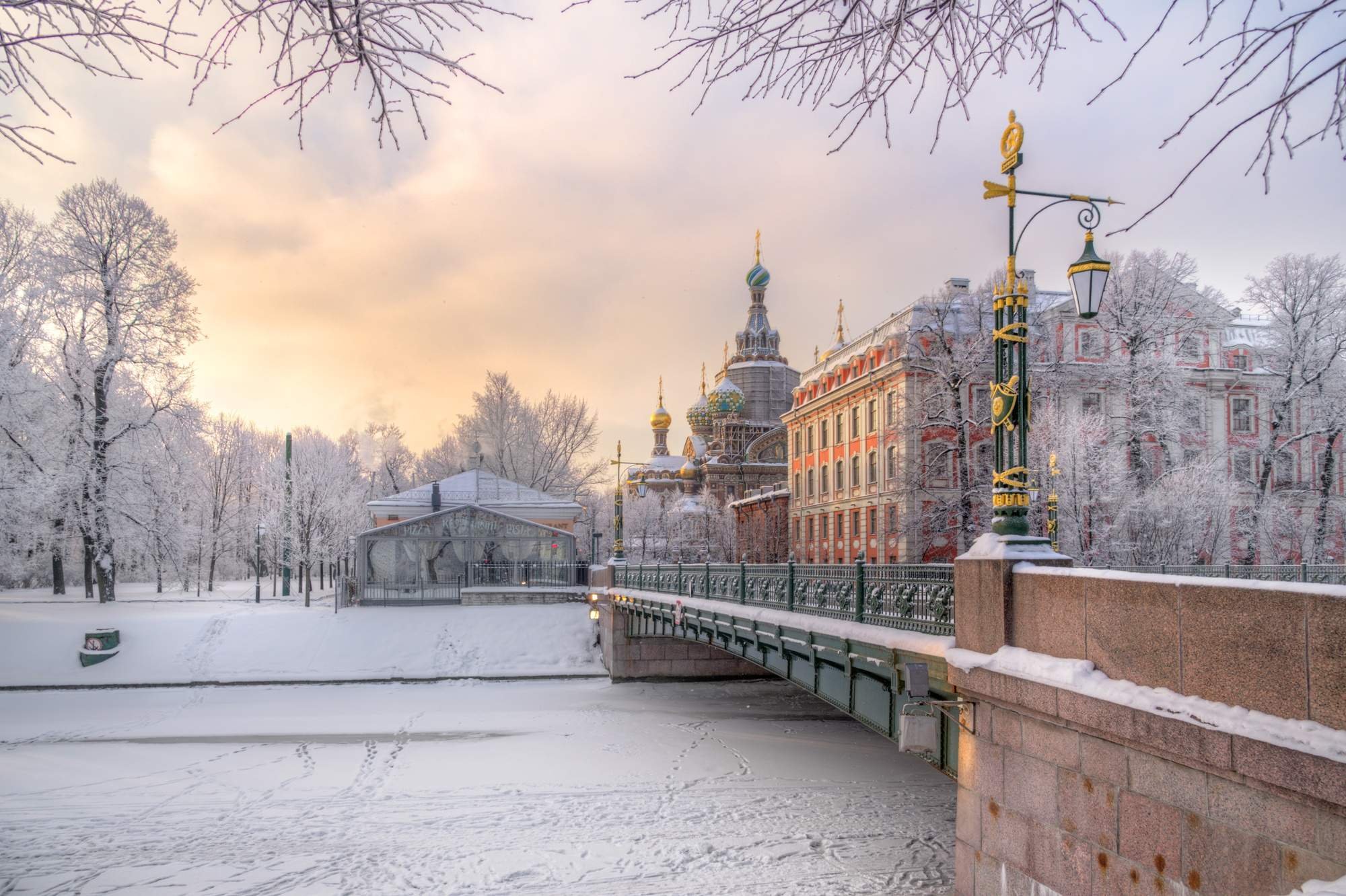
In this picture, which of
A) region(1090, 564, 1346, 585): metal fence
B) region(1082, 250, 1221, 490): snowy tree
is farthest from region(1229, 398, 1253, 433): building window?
region(1090, 564, 1346, 585): metal fence

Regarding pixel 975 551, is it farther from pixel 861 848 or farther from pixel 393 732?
pixel 393 732

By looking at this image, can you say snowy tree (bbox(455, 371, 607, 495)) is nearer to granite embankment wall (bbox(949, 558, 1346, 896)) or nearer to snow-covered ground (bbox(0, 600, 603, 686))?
snow-covered ground (bbox(0, 600, 603, 686))

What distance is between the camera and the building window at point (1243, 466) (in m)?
35.6

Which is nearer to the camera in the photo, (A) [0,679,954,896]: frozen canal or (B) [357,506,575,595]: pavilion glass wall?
(A) [0,679,954,896]: frozen canal

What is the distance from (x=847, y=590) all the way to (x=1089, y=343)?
1181 inches

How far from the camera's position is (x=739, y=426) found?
97750 millimetres

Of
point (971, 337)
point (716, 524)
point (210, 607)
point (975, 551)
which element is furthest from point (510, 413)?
point (975, 551)

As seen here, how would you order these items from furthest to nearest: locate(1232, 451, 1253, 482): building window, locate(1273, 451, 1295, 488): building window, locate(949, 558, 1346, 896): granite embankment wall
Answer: locate(1232, 451, 1253, 482): building window, locate(1273, 451, 1295, 488): building window, locate(949, 558, 1346, 896): granite embankment wall

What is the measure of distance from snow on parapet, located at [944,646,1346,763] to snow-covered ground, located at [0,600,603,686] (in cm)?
2365

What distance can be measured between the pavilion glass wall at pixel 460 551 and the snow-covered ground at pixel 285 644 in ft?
10.7

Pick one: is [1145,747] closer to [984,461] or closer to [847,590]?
[847,590]

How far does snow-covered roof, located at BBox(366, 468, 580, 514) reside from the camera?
46281mm

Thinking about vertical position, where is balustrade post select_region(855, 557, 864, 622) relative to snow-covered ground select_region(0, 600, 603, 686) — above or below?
above

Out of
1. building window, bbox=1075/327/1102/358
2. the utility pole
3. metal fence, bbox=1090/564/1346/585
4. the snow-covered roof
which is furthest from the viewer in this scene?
the snow-covered roof
